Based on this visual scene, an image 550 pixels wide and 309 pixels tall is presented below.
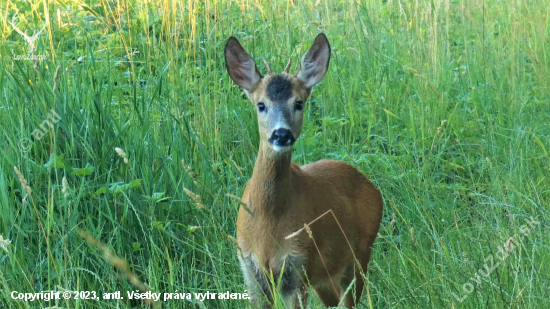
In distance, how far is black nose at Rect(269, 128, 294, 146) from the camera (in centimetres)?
319

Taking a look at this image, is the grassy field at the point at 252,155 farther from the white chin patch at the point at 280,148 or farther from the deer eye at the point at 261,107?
the deer eye at the point at 261,107

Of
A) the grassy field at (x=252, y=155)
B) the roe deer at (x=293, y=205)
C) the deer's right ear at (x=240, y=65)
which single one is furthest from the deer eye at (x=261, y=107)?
the grassy field at (x=252, y=155)

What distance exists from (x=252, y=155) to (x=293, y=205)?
1362 millimetres

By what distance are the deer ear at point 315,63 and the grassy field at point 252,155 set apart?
45 cm

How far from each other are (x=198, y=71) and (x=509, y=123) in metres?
2.33

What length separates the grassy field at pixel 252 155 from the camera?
10.5ft

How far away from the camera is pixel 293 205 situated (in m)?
3.29

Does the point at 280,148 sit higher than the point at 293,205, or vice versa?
the point at 280,148

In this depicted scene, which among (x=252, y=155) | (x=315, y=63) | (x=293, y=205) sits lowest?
(x=252, y=155)

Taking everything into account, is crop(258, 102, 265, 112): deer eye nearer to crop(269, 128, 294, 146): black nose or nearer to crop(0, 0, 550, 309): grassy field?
crop(269, 128, 294, 146): black nose

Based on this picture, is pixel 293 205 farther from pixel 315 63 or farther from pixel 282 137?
pixel 315 63
